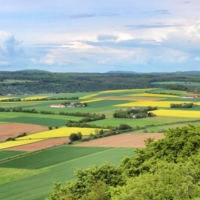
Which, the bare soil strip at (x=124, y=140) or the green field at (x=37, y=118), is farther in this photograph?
the green field at (x=37, y=118)

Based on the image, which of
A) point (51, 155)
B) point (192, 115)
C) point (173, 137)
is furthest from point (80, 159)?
point (192, 115)

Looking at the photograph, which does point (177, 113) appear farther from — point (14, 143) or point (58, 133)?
point (14, 143)

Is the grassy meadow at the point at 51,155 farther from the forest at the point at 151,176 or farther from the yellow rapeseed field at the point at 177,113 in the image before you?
the forest at the point at 151,176

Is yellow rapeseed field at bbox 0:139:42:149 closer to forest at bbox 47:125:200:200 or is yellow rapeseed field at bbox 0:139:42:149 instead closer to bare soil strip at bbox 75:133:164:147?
bare soil strip at bbox 75:133:164:147

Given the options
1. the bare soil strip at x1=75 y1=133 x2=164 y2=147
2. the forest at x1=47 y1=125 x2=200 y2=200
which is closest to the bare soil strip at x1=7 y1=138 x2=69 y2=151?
the bare soil strip at x1=75 y1=133 x2=164 y2=147

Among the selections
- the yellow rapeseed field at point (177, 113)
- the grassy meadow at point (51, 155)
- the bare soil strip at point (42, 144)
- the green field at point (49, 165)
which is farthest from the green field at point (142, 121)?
the green field at point (49, 165)

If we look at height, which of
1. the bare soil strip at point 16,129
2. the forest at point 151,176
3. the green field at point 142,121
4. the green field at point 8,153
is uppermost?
the forest at point 151,176
